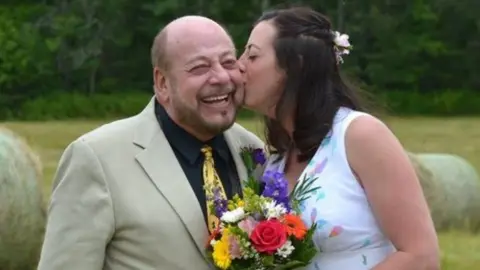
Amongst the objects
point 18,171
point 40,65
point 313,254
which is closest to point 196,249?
point 313,254

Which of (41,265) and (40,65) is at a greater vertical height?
(41,265)

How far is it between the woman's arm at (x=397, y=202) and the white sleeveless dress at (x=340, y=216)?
0.28 feet

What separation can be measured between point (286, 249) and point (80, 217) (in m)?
0.71

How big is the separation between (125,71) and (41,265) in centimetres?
3526

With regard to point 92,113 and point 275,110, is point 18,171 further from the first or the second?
point 92,113

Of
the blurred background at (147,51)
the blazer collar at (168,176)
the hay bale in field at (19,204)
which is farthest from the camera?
the blurred background at (147,51)

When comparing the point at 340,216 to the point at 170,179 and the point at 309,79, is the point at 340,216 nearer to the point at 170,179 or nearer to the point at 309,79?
the point at 309,79

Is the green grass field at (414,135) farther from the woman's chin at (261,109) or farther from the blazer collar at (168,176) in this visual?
the blazer collar at (168,176)

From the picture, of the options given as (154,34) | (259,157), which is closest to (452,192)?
(259,157)

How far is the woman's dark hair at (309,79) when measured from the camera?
4.10 metres

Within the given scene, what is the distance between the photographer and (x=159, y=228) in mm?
3967

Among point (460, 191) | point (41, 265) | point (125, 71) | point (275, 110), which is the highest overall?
point (275, 110)

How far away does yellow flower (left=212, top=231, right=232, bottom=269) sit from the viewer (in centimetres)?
392

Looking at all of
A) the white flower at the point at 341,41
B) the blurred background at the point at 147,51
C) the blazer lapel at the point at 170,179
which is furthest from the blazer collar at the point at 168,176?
the blurred background at the point at 147,51
